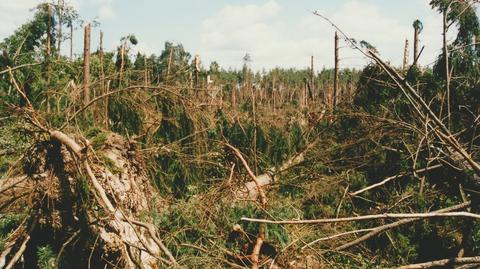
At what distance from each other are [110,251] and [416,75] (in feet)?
19.3

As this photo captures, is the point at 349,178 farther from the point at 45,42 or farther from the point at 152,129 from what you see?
the point at 45,42

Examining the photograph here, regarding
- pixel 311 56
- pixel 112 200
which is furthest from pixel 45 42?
pixel 112 200

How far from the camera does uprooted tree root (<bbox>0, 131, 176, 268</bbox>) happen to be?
149 inches

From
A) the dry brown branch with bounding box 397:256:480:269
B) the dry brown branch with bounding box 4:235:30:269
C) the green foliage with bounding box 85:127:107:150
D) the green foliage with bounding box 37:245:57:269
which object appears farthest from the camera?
the green foliage with bounding box 85:127:107:150

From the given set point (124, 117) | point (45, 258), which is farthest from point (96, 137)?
point (45, 258)

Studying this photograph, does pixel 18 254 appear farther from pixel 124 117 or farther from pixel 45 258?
pixel 124 117

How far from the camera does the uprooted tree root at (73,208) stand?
3.79 meters

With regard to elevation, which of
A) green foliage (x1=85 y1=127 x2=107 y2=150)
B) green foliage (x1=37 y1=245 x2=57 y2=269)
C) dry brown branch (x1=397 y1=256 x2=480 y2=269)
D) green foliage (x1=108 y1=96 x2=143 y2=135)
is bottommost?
green foliage (x1=37 y1=245 x2=57 y2=269)

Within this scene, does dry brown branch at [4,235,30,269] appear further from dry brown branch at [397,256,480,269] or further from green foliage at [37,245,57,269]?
dry brown branch at [397,256,480,269]

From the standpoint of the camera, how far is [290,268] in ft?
13.8

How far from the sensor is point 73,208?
4090 mm

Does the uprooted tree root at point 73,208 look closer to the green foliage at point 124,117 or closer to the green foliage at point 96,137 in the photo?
the green foliage at point 96,137

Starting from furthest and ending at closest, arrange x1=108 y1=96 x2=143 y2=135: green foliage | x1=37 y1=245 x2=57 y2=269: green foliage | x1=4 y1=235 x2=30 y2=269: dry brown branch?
x1=108 y1=96 x2=143 y2=135: green foliage → x1=37 y1=245 x2=57 y2=269: green foliage → x1=4 y1=235 x2=30 y2=269: dry brown branch

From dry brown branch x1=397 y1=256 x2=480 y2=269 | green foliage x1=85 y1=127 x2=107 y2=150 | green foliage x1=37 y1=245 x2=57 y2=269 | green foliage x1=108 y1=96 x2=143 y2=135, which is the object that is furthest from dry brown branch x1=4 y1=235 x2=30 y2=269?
dry brown branch x1=397 y1=256 x2=480 y2=269
